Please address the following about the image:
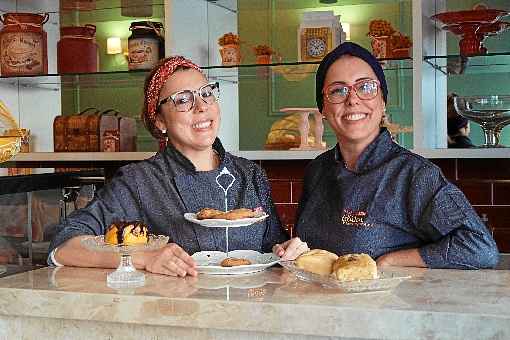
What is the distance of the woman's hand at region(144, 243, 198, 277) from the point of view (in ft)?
6.67

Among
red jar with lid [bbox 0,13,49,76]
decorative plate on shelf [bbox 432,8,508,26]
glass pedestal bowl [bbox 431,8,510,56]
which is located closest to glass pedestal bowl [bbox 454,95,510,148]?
glass pedestal bowl [bbox 431,8,510,56]

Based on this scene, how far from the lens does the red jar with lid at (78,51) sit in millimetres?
3932

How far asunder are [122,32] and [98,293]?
2303mm

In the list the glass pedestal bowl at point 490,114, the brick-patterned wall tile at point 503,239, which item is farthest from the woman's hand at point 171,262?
the brick-patterned wall tile at point 503,239

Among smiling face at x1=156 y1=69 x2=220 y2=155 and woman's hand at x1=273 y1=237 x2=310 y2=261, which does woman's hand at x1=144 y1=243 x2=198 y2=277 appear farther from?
smiling face at x1=156 y1=69 x2=220 y2=155

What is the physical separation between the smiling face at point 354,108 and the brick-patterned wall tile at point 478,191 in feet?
4.37

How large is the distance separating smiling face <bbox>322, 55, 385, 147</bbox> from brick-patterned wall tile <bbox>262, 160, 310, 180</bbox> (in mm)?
1448

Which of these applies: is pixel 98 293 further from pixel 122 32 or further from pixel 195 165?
pixel 122 32

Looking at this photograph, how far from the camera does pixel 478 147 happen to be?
3303 mm

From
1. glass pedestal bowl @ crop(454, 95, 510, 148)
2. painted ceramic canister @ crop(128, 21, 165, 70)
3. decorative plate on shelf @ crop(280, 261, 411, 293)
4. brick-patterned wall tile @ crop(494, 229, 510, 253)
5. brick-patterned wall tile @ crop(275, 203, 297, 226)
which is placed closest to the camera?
decorative plate on shelf @ crop(280, 261, 411, 293)

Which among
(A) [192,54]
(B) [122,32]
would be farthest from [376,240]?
(B) [122,32]

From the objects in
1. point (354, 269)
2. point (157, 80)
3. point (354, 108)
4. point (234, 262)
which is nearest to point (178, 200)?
point (157, 80)

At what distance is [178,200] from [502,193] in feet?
5.53

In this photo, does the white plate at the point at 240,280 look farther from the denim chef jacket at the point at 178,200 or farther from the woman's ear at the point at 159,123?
the woman's ear at the point at 159,123
